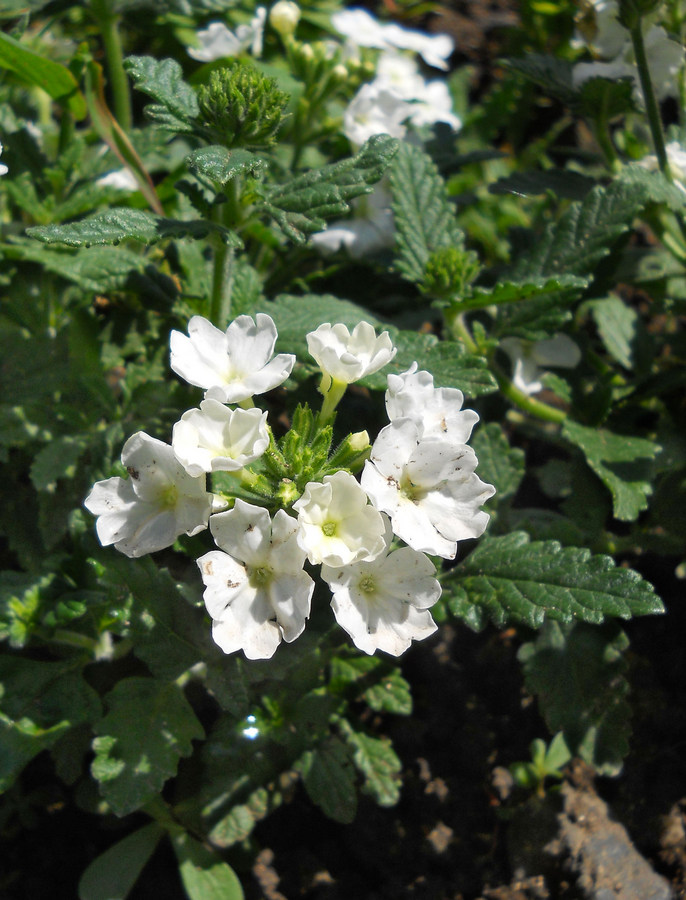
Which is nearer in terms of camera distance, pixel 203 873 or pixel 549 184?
pixel 203 873

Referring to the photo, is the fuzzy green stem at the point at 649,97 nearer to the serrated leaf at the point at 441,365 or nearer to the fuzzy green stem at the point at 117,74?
the serrated leaf at the point at 441,365

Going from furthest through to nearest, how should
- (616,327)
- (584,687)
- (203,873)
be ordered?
(616,327) < (584,687) < (203,873)

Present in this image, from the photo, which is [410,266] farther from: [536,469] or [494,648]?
[494,648]

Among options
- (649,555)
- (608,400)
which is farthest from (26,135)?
(649,555)

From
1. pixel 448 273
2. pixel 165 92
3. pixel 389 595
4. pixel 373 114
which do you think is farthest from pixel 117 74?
pixel 389 595

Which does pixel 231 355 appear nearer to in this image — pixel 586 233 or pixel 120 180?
pixel 586 233

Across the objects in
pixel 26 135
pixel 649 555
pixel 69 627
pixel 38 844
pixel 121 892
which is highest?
pixel 26 135
